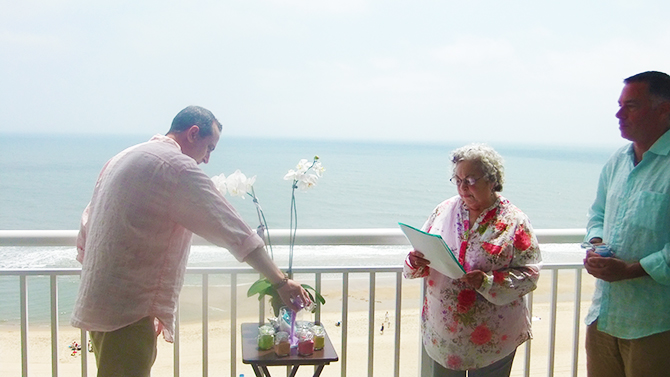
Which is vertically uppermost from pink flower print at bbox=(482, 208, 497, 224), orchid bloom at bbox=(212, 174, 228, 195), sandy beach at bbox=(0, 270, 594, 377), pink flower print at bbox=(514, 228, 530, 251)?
orchid bloom at bbox=(212, 174, 228, 195)

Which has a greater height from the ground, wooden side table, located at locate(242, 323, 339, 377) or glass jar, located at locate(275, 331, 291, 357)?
glass jar, located at locate(275, 331, 291, 357)

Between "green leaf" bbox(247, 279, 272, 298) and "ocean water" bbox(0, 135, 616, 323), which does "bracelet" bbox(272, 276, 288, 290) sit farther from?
"ocean water" bbox(0, 135, 616, 323)

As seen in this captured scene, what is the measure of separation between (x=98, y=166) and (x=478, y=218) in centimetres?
2449

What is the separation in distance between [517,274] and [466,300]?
203mm

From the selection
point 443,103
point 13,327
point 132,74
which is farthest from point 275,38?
point 13,327

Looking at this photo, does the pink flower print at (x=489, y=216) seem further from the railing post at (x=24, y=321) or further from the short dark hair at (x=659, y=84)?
the railing post at (x=24, y=321)

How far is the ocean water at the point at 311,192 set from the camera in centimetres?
1041

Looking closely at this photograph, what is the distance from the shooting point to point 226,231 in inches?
65.6

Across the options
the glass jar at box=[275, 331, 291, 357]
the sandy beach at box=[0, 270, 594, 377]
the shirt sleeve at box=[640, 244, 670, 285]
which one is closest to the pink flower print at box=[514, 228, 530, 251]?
the shirt sleeve at box=[640, 244, 670, 285]

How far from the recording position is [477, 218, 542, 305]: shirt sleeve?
1.90m

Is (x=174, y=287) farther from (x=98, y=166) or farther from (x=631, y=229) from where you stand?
(x=98, y=166)

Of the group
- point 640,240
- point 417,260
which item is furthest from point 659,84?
point 417,260

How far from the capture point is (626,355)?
1959 millimetres

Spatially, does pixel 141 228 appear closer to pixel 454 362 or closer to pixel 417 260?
pixel 417 260
